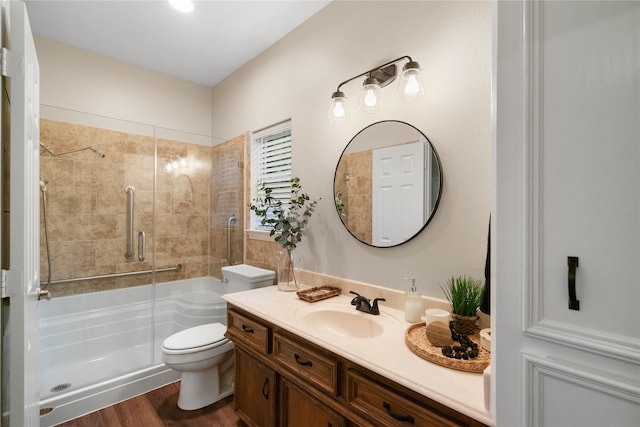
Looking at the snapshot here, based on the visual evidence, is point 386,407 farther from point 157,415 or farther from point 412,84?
point 157,415

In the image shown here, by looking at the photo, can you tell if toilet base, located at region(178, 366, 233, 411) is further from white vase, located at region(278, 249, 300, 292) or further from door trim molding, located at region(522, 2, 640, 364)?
door trim molding, located at region(522, 2, 640, 364)

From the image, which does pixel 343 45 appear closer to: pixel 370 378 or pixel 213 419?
pixel 370 378

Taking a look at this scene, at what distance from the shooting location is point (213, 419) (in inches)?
75.0

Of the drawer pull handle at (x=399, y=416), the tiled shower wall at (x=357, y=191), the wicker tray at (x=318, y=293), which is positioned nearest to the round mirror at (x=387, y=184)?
the tiled shower wall at (x=357, y=191)

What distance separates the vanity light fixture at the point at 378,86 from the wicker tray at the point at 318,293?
3.44 ft

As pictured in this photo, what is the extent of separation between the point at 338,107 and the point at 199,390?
2099 millimetres

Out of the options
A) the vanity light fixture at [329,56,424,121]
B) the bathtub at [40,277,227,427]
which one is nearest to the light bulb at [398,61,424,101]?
the vanity light fixture at [329,56,424,121]

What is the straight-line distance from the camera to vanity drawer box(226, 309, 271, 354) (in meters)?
1.47

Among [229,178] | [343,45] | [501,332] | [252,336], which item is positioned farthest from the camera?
[229,178]

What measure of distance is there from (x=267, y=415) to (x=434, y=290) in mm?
1046

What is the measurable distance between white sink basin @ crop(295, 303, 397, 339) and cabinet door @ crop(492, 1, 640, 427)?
74 centimetres

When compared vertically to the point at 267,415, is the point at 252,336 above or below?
above

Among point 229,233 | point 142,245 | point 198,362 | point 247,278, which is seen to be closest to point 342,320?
point 247,278

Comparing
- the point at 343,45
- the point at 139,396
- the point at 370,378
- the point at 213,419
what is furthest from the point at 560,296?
the point at 139,396
